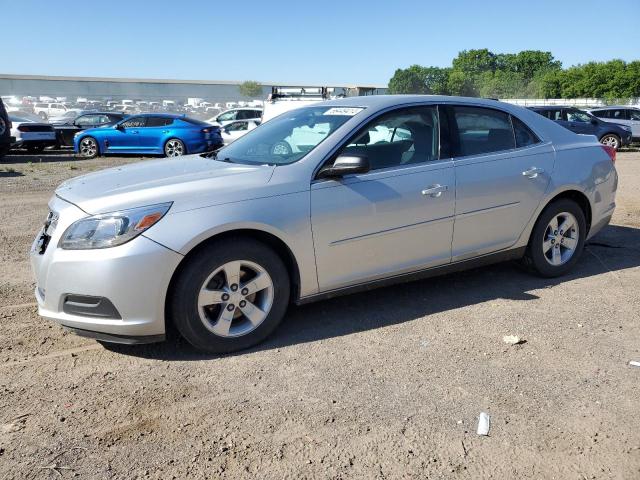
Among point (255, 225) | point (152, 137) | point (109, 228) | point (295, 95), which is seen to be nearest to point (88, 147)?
point (152, 137)

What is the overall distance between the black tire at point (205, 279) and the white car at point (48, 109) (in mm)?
33486

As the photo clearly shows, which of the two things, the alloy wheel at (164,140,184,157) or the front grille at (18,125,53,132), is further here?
the front grille at (18,125,53,132)

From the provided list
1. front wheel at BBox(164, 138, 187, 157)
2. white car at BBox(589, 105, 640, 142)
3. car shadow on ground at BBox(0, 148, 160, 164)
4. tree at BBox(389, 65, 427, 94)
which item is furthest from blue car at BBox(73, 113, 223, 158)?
tree at BBox(389, 65, 427, 94)

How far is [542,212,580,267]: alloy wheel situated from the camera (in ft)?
16.8

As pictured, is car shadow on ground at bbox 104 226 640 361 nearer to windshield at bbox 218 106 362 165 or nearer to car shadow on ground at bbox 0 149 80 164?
windshield at bbox 218 106 362 165

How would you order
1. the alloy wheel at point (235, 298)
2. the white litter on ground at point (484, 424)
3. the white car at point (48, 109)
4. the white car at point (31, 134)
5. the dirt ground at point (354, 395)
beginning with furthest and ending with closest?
the white car at point (48, 109)
the white car at point (31, 134)
the alloy wheel at point (235, 298)
the white litter on ground at point (484, 424)
the dirt ground at point (354, 395)

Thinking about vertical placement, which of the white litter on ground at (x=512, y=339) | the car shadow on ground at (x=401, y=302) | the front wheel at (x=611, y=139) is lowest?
the front wheel at (x=611, y=139)

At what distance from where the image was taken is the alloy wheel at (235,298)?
3570mm

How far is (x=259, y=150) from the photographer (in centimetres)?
452

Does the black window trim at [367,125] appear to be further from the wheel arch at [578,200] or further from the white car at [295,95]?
the white car at [295,95]

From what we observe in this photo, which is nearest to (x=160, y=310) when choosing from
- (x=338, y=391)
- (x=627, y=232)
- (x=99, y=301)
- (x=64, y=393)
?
(x=99, y=301)

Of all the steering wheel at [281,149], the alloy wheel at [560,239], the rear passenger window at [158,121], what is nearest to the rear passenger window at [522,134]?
the alloy wheel at [560,239]

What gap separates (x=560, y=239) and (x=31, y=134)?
17.6 meters

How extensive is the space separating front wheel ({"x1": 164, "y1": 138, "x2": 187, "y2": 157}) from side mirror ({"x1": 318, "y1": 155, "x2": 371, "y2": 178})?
1422 centimetres
